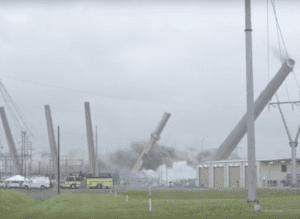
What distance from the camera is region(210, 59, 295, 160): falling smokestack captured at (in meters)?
68.6

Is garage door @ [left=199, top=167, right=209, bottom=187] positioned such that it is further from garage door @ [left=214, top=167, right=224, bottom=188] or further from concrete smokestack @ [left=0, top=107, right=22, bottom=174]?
concrete smokestack @ [left=0, top=107, right=22, bottom=174]

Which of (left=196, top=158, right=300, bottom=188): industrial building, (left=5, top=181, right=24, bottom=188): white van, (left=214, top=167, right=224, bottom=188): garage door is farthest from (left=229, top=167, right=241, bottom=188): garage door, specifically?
(left=5, top=181, right=24, bottom=188): white van

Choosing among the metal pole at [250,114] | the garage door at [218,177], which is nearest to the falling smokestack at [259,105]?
the garage door at [218,177]

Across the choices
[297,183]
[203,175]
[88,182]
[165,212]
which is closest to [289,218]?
[165,212]

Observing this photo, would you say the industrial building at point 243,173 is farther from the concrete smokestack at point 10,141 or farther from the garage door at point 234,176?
the concrete smokestack at point 10,141

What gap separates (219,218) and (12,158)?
264 feet

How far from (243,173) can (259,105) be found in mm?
11509

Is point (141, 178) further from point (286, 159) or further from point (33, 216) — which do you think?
→ point (33, 216)

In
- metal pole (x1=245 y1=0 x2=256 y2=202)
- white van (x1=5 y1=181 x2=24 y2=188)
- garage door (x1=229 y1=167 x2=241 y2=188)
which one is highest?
metal pole (x1=245 y1=0 x2=256 y2=202)

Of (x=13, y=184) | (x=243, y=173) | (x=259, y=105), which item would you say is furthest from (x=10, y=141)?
(x=259, y=105)

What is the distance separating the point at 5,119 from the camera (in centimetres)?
9219

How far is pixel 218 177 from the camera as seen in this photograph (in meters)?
73.8

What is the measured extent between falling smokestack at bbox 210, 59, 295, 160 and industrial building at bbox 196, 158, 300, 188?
16.4 feet

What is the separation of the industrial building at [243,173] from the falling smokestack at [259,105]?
4989 millimetres
